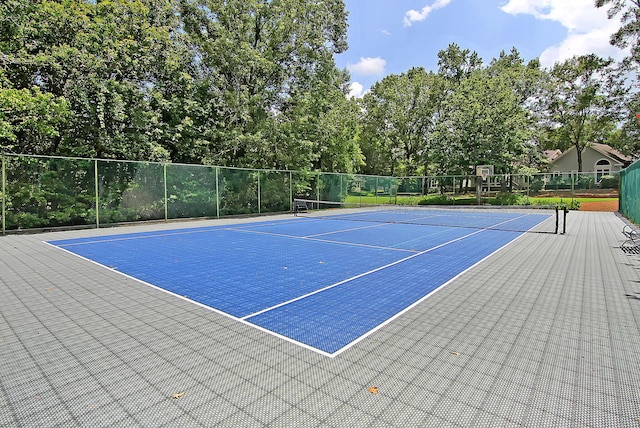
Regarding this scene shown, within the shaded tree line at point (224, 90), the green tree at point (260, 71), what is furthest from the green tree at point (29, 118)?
the green tree at point (260, 71)

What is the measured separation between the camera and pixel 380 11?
1994cm

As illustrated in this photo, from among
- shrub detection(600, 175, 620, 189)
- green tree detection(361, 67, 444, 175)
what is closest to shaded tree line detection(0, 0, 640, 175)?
shrub detection(600, 175, 620, 189)

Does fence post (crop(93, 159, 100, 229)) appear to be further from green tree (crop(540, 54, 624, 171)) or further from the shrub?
green tree (crop(540, 54, 624, 171))

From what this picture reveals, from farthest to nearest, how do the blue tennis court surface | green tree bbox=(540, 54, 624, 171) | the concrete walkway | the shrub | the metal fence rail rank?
1. green tree bbox=(540, 54, 624, 171)
2. the shrub
3. the metal fence rail
4. the blue tennis court surface
5. the concrete walkway

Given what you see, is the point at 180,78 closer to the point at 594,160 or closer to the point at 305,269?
the point at 305,269

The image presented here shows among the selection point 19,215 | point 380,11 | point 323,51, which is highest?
point 380,11

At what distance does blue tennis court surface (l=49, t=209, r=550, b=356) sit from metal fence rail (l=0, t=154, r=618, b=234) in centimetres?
296

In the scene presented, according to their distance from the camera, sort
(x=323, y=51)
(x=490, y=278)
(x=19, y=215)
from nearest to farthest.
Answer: (x=490, y=278)
(x=19, y=215)
(x=323, y=51)

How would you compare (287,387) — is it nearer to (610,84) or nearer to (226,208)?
(226,208)

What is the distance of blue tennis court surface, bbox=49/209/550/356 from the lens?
385 cm

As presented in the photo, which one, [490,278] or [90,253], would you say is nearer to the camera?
[490,278]

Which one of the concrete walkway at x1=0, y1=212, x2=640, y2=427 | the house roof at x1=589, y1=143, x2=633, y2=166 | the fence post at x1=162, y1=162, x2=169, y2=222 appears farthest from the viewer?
the house roof at x1=589, y1=143, x2=633, y2=166

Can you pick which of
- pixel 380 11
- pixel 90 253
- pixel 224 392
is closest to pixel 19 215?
pixel 90 253

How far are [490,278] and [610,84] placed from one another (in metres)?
36.8
